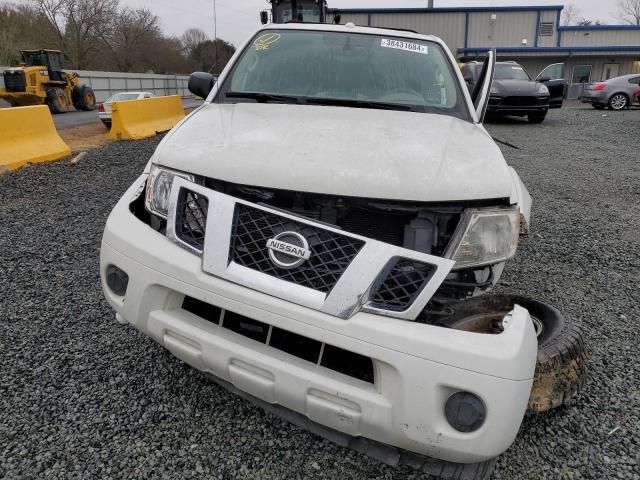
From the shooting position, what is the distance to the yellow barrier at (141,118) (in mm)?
10336

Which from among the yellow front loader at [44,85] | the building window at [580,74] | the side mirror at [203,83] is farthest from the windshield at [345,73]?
the building window at [580,74]

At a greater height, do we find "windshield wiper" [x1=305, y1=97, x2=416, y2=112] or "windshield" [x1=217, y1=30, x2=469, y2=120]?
"windshield" [x1=217, y1=30, x2=469, y2=120]

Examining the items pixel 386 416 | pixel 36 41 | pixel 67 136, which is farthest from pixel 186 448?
pixel 36 41

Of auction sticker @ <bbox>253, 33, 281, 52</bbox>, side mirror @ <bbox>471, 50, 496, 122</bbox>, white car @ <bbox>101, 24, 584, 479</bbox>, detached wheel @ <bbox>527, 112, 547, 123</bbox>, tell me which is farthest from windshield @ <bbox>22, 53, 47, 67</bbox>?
white car @ <bbox>101, 24, 584, 479</bbox>

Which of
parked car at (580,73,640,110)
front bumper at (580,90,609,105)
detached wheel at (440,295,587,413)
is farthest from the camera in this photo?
front bumper at (580,90,609,105)

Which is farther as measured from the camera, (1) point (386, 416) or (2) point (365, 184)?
(2) point (365, 184)

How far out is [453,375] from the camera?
1.43 metres

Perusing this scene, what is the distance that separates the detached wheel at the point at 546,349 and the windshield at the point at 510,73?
13215 mm

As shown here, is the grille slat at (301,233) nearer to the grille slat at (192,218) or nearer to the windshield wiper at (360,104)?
the grille slat at (192,218)

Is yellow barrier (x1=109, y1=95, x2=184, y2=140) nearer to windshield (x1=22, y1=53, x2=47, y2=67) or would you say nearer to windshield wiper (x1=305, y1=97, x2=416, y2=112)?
windshield wiper (x1=305, y1=97, x2=416, y2=112)

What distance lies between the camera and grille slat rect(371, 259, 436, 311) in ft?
5.12

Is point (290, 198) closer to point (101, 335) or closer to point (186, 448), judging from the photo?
point (186, 448)

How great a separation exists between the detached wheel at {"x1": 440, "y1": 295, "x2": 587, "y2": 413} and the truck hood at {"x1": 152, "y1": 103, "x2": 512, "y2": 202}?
0.46 m

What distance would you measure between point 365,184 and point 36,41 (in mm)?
46586
